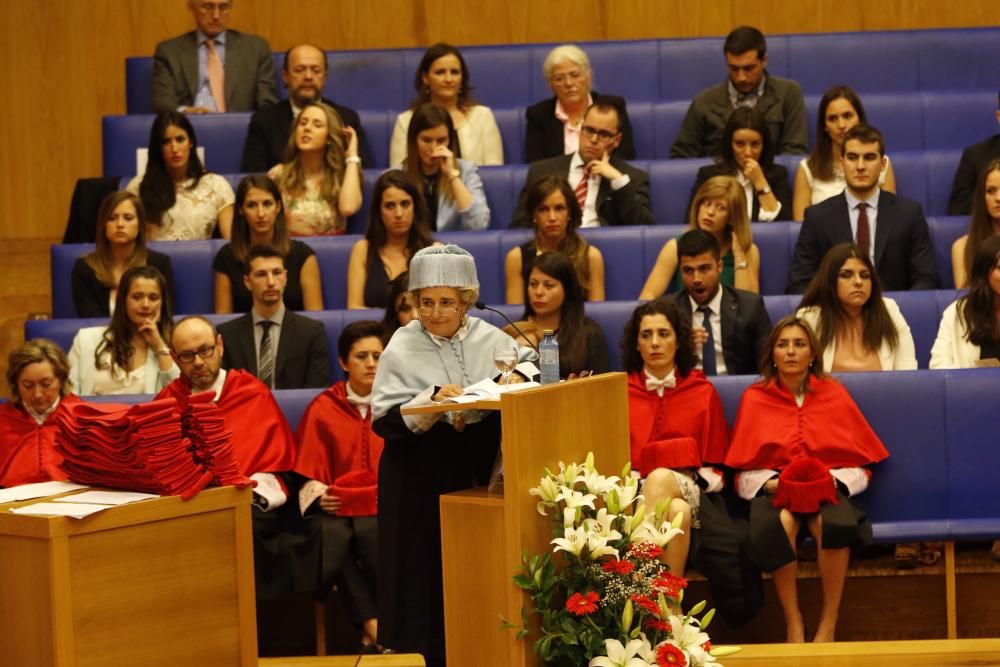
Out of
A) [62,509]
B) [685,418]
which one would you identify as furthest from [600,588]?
[685,418]

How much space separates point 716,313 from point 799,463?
644 millimetres

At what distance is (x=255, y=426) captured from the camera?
3.19 m

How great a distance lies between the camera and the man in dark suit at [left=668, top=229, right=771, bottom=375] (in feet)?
11.7

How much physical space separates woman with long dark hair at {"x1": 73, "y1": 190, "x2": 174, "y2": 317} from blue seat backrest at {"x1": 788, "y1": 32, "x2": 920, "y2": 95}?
2414 millimetres

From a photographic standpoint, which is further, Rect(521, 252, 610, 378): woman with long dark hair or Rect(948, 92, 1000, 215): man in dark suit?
Rect(948, 92, 1000, 215): man in dark suit

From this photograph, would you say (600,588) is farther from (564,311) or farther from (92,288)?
(92,288)

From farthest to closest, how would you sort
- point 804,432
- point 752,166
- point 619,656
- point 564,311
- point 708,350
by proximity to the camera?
1. point 752,166
2. point 708,350
3. point 564,311
4. point 804,432
5. point 619,656

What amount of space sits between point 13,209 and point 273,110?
1.35 m

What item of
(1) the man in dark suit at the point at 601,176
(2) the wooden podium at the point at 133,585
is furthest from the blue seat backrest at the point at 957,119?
(2) the wooden podium at the point at 133,585

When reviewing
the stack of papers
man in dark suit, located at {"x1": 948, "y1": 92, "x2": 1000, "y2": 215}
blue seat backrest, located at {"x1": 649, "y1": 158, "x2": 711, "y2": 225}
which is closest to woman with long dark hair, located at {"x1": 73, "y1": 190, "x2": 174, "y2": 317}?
blue seat backrest, located at {"x1": 649, "y1": 158, "x2": 711, "y2": 225}

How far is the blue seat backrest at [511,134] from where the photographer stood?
191 inches

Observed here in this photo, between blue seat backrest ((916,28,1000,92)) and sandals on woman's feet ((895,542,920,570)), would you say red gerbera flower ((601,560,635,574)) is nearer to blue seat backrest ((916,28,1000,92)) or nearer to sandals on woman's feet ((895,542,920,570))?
sandals on woman's feet ((895,542,920,570))

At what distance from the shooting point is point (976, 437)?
3.21 meters

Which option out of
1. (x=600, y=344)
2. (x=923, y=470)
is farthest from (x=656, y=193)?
(x=923, y=470)
